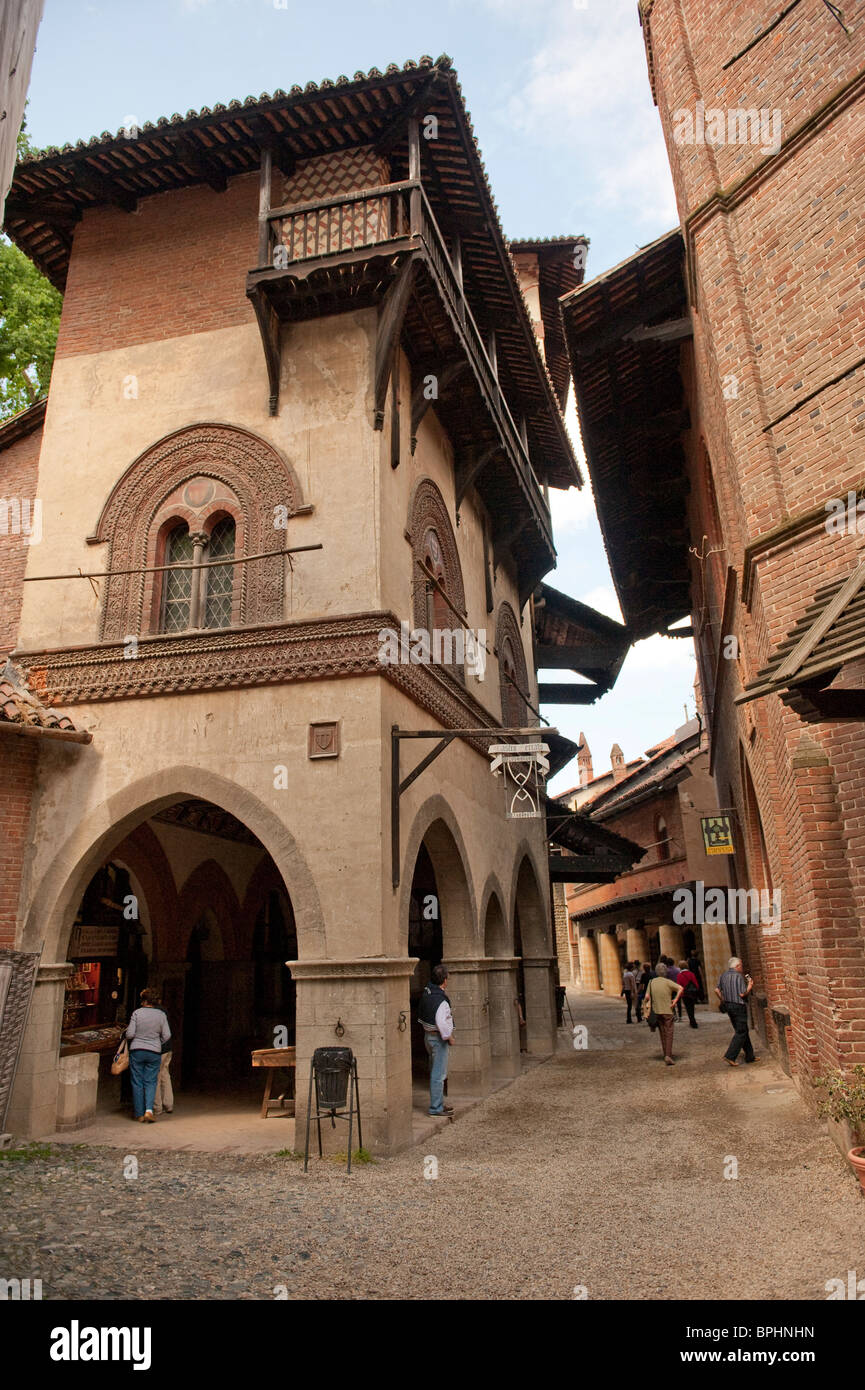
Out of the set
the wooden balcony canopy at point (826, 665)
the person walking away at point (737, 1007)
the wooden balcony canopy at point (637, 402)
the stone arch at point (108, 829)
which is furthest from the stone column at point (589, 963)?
the wooden balcony canopy at point (826, 665)

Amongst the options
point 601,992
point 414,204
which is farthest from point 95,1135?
point 601,992

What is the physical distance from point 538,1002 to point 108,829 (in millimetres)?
10495

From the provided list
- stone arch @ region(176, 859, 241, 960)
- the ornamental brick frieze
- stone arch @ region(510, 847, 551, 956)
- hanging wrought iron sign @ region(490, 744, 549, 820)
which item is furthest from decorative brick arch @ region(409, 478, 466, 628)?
stone arch @ region(510, 847, 551, 956)

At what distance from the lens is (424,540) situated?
41.0 feet

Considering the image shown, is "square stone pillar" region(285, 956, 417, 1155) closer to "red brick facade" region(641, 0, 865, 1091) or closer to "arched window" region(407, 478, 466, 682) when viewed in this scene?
"red brick facade" region(641, 0, 865, 1091)

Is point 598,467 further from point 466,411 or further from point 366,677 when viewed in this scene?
point 366,677

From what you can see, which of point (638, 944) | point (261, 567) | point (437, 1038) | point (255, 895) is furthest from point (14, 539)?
point (638, 944)

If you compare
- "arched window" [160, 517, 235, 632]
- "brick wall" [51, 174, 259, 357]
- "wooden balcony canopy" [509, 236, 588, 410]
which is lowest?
"arched window" [160, 517, 235, 632]

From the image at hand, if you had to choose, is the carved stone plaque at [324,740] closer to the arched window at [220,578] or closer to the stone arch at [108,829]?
the stone arch at [108,829]

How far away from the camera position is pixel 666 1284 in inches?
200

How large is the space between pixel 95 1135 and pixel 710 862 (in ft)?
68.3

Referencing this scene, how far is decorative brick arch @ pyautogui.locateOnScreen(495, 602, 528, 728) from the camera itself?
17266mm

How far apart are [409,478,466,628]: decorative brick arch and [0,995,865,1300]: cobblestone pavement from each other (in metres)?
6.52

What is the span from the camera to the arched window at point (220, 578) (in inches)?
433
